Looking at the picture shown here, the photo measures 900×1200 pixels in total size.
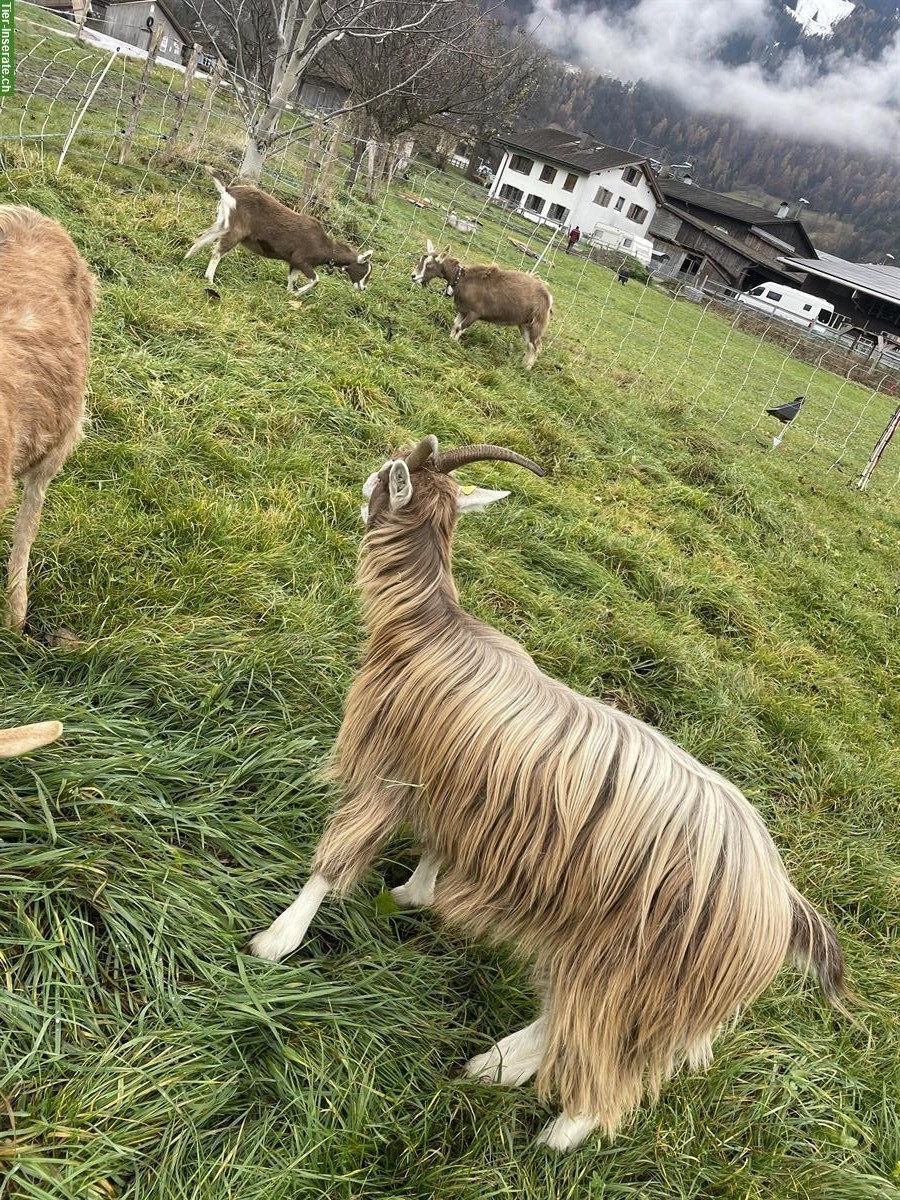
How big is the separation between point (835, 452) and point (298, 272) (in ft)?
37.4

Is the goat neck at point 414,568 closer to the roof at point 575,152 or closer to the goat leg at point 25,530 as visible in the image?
the goat leg at point 25,530

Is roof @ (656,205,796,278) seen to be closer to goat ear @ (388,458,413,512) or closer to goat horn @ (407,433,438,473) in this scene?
goat horn @ (407,433,438,473)

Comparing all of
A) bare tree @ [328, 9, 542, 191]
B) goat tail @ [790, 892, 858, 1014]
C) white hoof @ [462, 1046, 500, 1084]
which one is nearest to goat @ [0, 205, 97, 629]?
white hoof @ [462, 1046, 500, 1084]

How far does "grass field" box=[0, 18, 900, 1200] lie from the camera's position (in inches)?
80.7

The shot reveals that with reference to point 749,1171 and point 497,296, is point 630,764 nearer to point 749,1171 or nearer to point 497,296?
point 749,1171

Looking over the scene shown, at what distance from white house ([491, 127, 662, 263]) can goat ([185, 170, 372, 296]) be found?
4655 centimetres

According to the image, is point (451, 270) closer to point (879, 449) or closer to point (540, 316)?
point (540, 316)

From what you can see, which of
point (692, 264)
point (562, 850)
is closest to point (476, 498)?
point (562, 850)

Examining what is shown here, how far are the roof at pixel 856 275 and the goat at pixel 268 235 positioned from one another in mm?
59147

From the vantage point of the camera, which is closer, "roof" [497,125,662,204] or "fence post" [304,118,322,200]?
"fence post" [304,118,322,200]

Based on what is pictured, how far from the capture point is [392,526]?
2742mm

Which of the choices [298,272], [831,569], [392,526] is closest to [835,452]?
[831,569]

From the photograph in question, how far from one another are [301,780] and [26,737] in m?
1.59

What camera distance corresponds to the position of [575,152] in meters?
53.0
